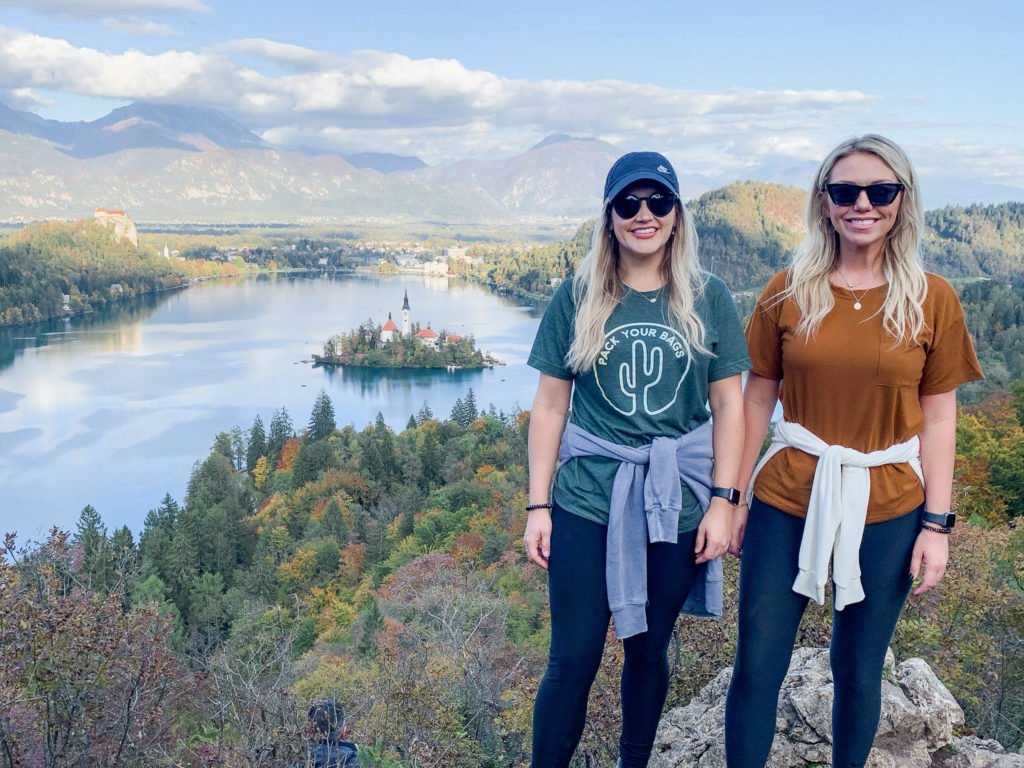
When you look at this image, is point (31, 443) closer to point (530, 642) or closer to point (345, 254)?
point (530, 642)

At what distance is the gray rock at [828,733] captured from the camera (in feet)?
6.40

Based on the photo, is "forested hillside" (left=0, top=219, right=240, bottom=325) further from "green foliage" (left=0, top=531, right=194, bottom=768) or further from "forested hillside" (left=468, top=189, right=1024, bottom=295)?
"green foliage" (left=0, top=531, right=194, bottom=768)

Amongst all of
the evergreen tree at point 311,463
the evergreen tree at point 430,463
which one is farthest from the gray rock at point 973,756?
the evergreen tree at point 311,463

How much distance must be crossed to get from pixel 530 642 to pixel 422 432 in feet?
59.3

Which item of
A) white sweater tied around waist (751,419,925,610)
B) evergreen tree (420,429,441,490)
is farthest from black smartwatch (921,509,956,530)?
evergreen tree (420,429,441,490)

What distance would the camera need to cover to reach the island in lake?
139 feet

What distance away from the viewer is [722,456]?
5.18 feet

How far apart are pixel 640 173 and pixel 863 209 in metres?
0.41

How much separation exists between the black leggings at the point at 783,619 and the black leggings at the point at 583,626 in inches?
5.2

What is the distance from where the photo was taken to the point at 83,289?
204 feet

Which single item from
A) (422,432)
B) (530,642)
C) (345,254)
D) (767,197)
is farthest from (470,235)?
(530,642)

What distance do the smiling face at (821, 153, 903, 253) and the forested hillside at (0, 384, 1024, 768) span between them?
5.65 feet

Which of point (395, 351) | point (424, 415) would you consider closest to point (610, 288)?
point (424, 415)

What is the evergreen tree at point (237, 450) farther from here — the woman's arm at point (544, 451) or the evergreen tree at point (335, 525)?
the woman's arm at point (544, 451)
